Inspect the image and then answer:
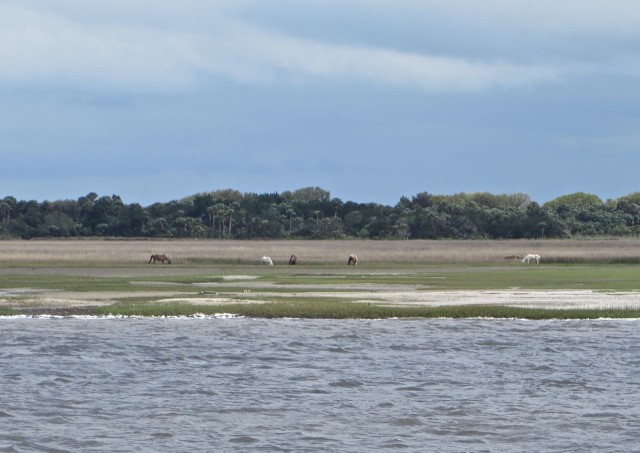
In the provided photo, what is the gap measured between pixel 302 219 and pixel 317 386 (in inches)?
4926

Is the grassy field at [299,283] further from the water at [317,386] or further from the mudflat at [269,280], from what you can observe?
the water at [317,386]

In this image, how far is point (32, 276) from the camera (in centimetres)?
5022

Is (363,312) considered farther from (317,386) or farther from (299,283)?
(299,283)

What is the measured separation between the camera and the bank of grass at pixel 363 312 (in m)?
32.0

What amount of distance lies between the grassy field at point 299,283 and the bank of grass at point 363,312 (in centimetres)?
3

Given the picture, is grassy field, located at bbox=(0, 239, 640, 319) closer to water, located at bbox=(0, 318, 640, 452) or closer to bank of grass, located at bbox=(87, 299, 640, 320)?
bank of grass, located at bbox=(87, 299, 640, 320)

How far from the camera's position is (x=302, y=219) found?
146 m

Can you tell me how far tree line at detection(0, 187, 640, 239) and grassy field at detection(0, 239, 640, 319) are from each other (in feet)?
167

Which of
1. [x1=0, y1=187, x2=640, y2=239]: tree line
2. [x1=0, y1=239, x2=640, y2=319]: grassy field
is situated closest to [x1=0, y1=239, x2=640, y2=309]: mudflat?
[x1=0, y1=239, x2=640, y2=319]: grassy field

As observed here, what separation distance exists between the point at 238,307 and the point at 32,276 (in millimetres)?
20283

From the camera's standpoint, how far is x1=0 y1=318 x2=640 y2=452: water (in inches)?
664

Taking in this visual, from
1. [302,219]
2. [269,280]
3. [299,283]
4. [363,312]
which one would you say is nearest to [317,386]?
[363,312]

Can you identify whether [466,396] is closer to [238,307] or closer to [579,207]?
[238,307]

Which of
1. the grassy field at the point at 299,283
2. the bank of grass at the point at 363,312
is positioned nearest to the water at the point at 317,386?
the bank of grass at the point at 363,312
